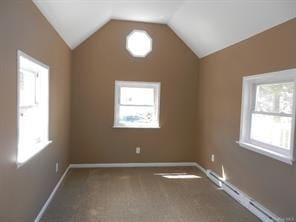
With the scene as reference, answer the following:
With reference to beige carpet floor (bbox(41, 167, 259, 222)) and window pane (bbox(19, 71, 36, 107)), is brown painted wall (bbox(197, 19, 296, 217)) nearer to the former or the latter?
beige carpet floor (bbox(41, 167, 259, 222))

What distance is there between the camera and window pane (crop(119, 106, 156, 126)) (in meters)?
4.85

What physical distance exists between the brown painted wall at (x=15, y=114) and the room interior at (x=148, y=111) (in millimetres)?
14

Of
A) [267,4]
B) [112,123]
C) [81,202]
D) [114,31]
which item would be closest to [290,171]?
[267,4]

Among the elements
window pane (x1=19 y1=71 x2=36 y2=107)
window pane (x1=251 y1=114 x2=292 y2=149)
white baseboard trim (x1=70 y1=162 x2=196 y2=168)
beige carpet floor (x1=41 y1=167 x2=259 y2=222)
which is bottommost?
beige carpet floor (x1=41 y1=167 x2=259 y2=222)

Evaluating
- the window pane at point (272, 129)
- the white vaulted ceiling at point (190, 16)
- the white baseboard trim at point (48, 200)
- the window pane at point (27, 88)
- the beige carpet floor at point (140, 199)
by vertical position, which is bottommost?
the beige carpet floor at point (140, 199)

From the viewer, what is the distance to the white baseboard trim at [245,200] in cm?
270

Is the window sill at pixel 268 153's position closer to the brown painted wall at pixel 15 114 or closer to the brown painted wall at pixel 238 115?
the brown painted wall at pixel 238 115

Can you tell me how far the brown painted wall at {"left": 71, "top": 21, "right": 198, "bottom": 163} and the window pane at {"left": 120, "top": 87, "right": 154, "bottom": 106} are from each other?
0.71 ft

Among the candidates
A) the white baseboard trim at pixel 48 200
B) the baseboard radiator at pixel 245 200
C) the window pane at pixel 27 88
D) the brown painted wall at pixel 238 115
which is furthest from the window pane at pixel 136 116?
the window pane at pixel 27 88

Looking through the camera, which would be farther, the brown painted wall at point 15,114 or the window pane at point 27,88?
the window pane at point 27,88

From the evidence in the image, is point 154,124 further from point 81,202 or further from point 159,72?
point 81,202

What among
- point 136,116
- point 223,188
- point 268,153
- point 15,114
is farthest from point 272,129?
point 15,114

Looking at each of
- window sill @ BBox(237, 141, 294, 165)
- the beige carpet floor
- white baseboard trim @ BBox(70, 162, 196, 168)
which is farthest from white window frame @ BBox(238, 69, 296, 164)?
white baseboard trim @ BBox(70, 162, 196, 168)

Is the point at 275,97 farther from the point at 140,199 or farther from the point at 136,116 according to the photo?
the point at 136,116
